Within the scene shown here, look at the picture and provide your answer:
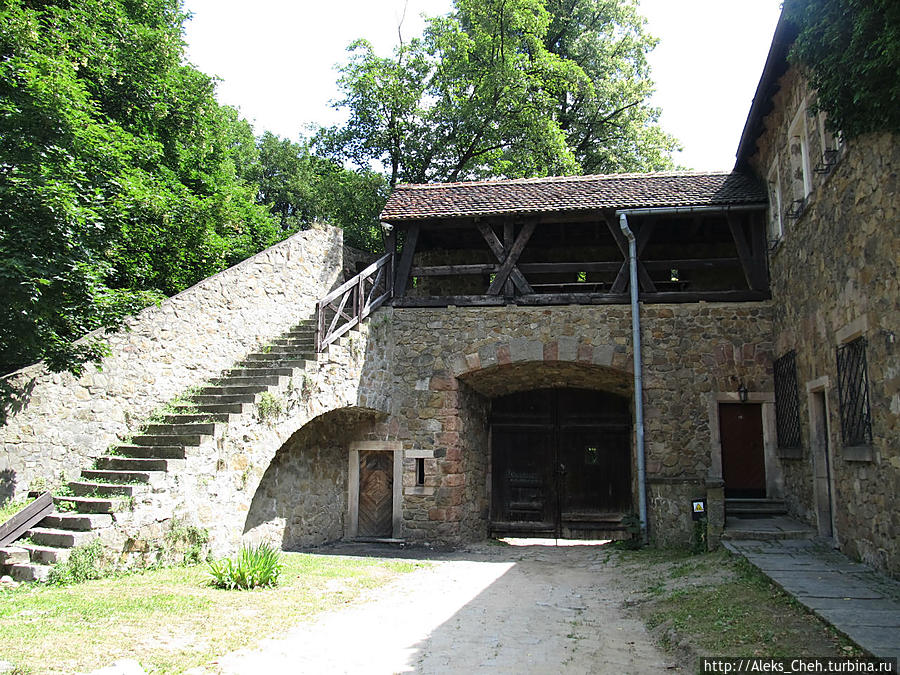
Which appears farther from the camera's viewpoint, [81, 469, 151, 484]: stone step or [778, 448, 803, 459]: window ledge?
[778, 448, 803, 459]: window ledge

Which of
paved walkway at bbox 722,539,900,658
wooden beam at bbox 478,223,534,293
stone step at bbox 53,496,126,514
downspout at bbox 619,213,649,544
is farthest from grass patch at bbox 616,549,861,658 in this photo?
stone step at bbox 53,496,126,514

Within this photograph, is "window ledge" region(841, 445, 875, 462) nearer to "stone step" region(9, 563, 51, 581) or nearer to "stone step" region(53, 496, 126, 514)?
"stone step" region(53, 496, 126, 514)

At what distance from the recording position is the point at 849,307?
6297 mm

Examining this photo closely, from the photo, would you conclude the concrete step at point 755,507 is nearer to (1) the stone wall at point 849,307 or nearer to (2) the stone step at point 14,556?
(1) the stone wall at point 849,307

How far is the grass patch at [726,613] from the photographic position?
13.2ft

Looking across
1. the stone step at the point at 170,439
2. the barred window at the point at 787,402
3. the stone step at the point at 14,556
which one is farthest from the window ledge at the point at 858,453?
the stone step at the point at 14,556

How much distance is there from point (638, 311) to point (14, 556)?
8046 mm

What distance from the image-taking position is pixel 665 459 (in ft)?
31.8

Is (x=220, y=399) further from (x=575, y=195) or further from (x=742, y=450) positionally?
(x=742, y=450)

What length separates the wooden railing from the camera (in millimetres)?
9031

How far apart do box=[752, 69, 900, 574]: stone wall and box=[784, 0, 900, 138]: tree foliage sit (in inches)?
10.1

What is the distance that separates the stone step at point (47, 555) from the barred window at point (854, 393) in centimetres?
700

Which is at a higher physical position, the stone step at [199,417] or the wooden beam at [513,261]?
the wooden beam at [513,261]

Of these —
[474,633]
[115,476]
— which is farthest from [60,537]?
[474,633]
